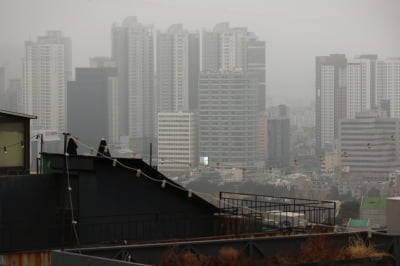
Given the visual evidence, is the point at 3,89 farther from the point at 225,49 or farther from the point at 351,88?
the point at 351,88

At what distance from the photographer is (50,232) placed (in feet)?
51.2

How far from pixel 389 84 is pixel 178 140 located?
48351mm

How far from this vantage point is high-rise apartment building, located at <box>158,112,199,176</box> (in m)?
104

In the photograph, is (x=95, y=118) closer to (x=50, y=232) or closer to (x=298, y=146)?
(x=298, y=146)

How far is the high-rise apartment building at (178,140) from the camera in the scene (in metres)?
104

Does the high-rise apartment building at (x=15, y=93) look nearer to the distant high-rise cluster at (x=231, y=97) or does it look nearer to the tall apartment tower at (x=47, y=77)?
Answer: the tall apartment tower at (x=47, y=77)

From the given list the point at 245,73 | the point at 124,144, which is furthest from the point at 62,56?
the point at 124,144

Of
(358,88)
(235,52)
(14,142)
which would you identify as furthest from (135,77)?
(14,142)

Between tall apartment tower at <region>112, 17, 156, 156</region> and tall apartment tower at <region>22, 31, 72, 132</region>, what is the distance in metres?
9.16

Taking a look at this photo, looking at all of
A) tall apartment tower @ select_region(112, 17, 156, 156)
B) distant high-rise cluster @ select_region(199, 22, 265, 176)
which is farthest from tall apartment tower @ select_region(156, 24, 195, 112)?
distant high-rise cluster @ select_region(199, 22, 265, 176)

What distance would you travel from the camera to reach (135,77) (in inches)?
6127

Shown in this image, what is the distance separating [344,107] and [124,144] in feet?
156

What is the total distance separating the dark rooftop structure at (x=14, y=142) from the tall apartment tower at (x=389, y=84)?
121 metres

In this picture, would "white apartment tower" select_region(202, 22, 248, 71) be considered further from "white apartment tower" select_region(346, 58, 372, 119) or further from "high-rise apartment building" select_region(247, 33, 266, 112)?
"white apartment tower" select_region(346, 58, 372, 119)
